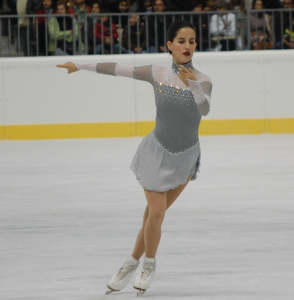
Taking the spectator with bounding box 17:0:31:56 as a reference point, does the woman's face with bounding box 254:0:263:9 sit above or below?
above

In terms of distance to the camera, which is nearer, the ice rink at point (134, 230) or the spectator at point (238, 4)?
the ice rink at point (134, 230)

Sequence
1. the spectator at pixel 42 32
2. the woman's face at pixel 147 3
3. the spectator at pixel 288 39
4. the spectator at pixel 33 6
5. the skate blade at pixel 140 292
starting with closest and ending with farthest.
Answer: the skate blade at pixel 140 292, the spectator at pixel 42 32, the spectator at pixel 288 39, the spectator at pixel 33 6, the woman's face at pixel 147 3

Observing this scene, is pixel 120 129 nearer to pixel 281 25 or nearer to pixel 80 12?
pixel 80 12

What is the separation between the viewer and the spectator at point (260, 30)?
1002cm

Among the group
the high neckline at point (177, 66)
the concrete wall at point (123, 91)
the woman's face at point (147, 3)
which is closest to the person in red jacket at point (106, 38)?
the concrete wall at point (123, 91)

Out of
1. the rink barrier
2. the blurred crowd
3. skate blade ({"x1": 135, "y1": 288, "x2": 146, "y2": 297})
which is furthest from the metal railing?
skate blade ({"x1": 135, "y1": 288, "x2": 146, "y2": 297})

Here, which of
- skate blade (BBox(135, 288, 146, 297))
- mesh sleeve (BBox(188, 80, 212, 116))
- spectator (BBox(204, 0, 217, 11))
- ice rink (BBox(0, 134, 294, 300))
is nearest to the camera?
mesh sleeve (BBox(188, 80, 212, 116))

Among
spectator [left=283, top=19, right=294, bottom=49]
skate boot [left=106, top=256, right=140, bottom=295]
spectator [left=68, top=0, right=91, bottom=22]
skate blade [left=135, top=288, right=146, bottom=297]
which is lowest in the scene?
skate blade [left=135, top=288, right=146, bottom=297]

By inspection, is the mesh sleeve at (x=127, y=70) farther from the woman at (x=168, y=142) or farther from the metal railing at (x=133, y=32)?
the metal railing at (x=133, y=32)

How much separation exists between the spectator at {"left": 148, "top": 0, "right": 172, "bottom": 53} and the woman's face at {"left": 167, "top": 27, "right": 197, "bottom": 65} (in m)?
7.44

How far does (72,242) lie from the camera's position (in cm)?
365

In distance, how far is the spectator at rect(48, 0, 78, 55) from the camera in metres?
9.90

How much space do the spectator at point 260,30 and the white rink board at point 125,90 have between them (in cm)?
39

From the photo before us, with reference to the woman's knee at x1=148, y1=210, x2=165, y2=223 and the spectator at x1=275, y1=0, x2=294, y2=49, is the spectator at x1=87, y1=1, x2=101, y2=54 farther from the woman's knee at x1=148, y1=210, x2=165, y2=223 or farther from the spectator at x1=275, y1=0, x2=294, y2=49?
the woman's knee at x1=148, y1=210, x2=165, y2=223
